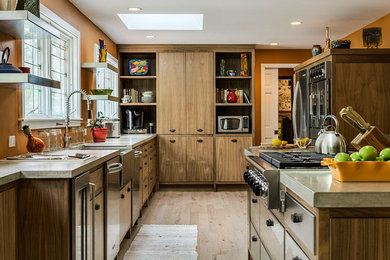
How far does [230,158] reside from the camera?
230 inches

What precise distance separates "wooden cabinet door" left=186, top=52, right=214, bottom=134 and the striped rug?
7.44 ft

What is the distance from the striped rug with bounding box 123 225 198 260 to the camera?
121 inches

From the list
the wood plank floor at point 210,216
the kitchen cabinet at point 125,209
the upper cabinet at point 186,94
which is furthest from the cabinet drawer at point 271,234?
the upper cabinet at point 186,94

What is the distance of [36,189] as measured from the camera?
1.81 meters

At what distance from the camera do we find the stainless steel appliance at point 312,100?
416cm

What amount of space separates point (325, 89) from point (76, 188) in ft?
10.5

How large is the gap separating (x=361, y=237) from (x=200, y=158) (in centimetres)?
466

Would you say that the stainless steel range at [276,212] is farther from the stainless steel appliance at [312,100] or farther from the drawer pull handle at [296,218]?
the stainless steel appliance at [312,100]

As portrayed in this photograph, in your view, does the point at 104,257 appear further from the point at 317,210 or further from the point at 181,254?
the point at 317,210

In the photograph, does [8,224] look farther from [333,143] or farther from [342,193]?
[333,143]

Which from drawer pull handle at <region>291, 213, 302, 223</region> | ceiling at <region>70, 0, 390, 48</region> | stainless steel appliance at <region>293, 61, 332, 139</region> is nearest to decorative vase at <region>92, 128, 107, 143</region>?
ceiling at <region>70, 0, 390, 48</region>

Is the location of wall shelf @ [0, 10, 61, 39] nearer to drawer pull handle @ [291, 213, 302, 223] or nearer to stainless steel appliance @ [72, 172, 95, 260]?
stainless steel appliance @ [72, 172, 95, 260]

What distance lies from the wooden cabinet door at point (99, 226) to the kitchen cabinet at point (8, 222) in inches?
25.1

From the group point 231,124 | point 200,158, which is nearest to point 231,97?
point 231,124
